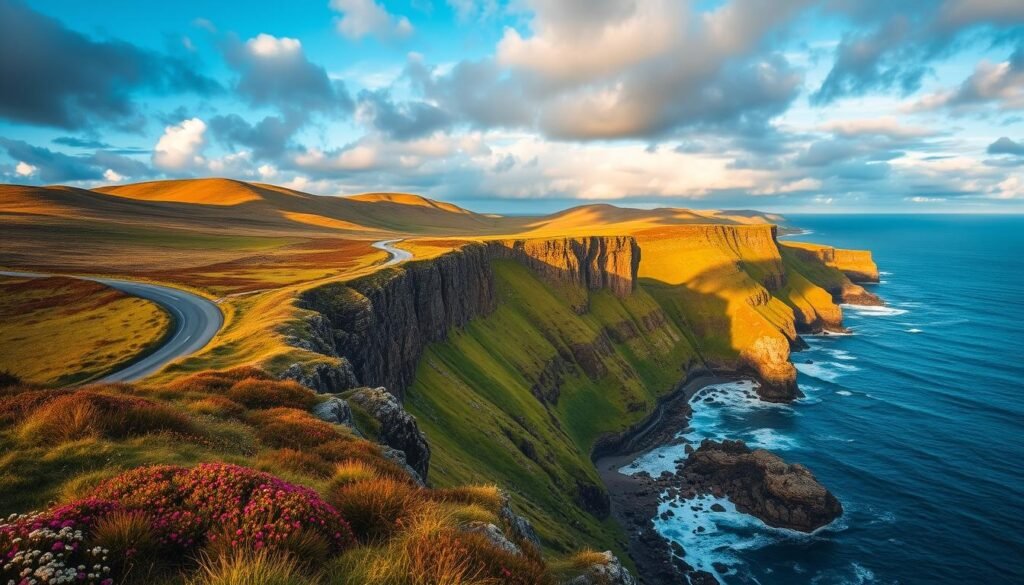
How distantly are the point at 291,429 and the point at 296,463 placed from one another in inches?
183

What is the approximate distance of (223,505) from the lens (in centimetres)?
1016

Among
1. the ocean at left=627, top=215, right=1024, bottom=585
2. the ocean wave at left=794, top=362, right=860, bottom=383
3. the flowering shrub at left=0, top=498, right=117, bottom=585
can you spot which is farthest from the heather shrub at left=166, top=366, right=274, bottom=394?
the ocean wave at left=794, top=362, right=860, bottom=383

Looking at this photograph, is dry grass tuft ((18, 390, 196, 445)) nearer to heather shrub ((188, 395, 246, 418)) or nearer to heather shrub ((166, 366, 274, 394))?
heather shrub ((188, 395, 246, 418))

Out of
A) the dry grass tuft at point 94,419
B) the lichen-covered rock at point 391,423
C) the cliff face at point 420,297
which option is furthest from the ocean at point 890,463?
the dry grass tuft at point 94,419

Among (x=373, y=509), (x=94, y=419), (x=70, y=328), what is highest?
(x=94, y=419)

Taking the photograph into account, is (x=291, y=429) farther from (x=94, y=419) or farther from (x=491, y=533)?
(x=491, y=533)

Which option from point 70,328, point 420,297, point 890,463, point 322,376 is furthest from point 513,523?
point 890,463

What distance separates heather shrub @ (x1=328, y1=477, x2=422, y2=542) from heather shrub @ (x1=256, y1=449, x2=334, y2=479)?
4.09 m

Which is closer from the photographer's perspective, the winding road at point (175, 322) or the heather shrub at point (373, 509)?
the heather shrub at point (373, 509)

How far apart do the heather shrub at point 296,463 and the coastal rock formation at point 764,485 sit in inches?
3289

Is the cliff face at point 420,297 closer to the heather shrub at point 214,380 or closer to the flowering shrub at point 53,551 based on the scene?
the heather shrub at point 214,380

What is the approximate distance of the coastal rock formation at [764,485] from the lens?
75.6 meters

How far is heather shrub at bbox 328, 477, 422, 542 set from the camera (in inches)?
452

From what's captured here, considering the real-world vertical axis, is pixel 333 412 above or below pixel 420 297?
above
